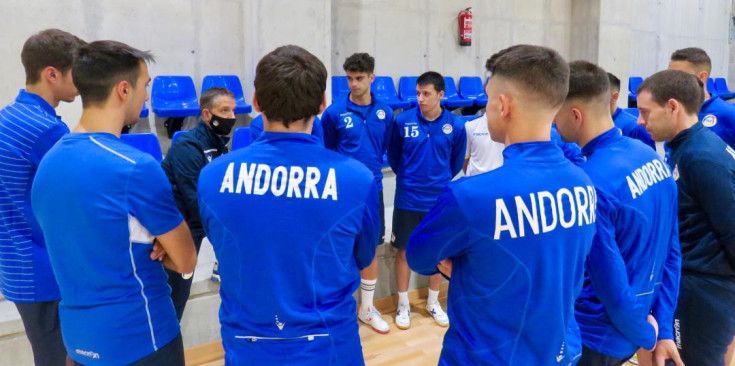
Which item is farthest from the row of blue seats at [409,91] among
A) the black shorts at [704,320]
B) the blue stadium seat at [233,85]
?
the black shorts at [704,320]

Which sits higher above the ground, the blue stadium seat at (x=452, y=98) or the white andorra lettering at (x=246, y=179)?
the blue stadium seat at (x=452, y=98)

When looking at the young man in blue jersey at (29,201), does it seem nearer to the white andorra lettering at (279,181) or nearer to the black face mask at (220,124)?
the black face mask at (220,124)

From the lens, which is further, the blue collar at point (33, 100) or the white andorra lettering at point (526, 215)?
the blue collar at point (33, 100)

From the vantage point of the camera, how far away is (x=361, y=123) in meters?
4.05

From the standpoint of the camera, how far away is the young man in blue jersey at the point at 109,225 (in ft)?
4.58

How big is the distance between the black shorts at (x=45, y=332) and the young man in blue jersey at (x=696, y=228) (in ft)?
7.73

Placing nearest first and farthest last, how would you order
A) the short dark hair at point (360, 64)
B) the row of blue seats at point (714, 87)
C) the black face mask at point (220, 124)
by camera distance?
the black face mask at point (220, 124) < the short dark hair at point (360, 64) < the row of blue seats at point (714, 87)

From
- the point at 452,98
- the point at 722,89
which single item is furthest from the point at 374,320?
the point at 722,89

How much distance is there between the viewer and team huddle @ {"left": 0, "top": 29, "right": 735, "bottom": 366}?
1.23 m

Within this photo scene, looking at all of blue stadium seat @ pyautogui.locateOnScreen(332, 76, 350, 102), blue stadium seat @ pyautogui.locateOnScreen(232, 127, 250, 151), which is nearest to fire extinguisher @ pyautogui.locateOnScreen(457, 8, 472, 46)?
blue stadium seat @ pyautogui.locateOnScreen(332, 76, 350, 102)

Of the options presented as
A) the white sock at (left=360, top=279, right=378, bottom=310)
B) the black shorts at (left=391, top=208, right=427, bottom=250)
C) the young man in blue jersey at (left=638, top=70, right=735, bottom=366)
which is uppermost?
the young man in blue jersey at (left=638, top=70, right=735, bottom=366)

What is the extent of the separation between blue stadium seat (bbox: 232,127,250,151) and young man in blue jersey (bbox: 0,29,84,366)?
2540 millimetres

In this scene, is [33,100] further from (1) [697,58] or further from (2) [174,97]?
(1) [697,58]

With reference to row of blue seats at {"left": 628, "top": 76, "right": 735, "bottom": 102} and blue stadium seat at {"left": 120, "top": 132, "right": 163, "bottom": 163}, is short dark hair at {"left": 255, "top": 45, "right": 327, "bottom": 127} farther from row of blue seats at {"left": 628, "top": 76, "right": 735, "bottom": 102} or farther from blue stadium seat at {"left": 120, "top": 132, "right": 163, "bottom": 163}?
row of blue seats at {"left": 628, "top": 76, "right": 735, "bottom": 102}
